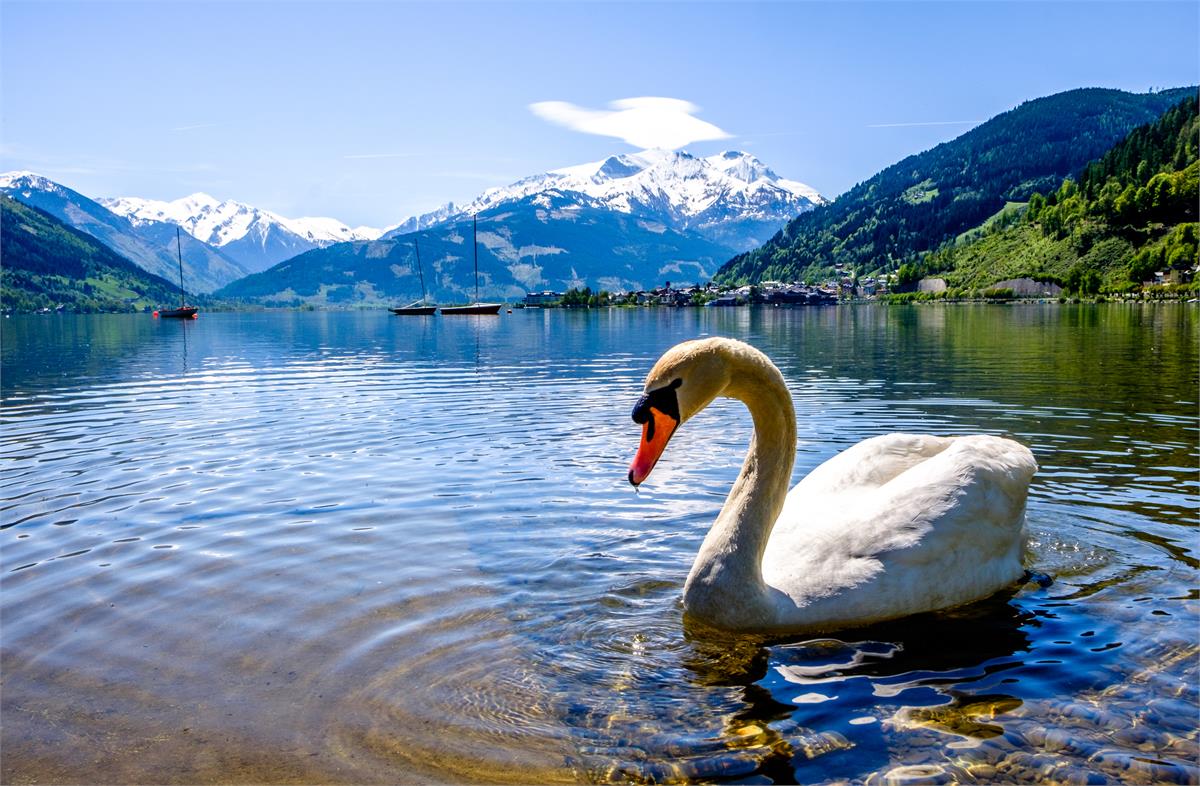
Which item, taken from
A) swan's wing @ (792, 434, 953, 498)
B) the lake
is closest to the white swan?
the lake

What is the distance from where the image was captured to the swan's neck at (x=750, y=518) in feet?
26.3

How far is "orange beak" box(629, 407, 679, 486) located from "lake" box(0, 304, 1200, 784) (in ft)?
6.08

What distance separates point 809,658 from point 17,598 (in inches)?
336

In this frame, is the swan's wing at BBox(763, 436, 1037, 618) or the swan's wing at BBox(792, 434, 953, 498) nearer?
the swan's wing at BBox(763, 436, 1037, 618)

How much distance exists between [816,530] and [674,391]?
7.73 feet

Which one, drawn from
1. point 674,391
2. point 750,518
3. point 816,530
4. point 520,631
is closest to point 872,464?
point 816,530

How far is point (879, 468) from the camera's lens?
9984mm

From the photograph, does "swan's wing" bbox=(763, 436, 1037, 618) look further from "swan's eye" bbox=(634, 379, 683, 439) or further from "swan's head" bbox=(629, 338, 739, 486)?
"swan's eye" bbox=(634, 379, 683, 439)

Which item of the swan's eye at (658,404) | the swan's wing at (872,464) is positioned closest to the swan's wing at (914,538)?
the swan's wing at (872,464)

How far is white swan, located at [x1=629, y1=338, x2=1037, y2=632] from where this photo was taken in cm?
792

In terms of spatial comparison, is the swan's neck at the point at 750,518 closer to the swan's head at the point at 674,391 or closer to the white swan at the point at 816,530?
the white swan at the point at 816,530

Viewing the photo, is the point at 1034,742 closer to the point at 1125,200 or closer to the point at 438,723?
the point at 438,723

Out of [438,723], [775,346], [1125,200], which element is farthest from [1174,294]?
[438,723]

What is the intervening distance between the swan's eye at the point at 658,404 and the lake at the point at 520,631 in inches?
87.7
